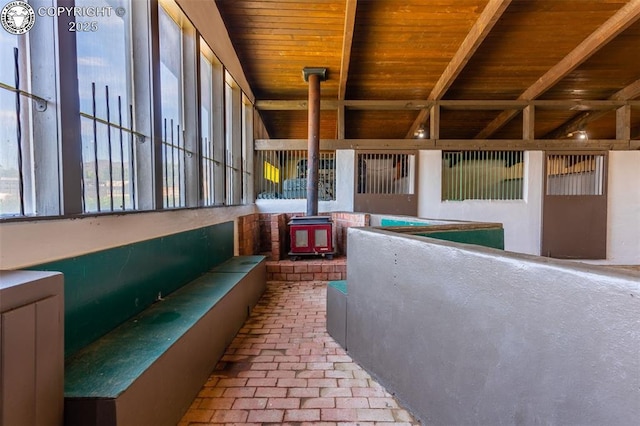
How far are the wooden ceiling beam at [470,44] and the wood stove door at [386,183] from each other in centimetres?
128

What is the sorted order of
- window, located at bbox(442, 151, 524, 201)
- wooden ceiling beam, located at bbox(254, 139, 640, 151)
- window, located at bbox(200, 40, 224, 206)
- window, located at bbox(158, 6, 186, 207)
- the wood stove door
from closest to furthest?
window, located at bbox(158, 6, 186, 207)
window, located at bbox(200, 40, 224, 206)
wooden ceiling beam, located at bbox(254, 139, 640, 151)
the wood stove door
window, located at bbox(442, 151, 524, 201)

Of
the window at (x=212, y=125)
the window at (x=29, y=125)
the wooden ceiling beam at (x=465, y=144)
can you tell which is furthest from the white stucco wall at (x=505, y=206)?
the window at (x=29, y=125)

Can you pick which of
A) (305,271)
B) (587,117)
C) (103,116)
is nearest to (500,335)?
(103,116)

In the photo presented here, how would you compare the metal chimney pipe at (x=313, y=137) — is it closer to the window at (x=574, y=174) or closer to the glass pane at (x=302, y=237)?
the glass pane at (x=302, y=237)

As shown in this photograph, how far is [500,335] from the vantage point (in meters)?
1.02

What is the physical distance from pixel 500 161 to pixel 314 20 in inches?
177

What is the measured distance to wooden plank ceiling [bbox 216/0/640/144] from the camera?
12.6 feet

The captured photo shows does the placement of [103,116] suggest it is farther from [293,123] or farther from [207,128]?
[293,123]

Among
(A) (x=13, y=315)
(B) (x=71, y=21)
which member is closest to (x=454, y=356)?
(A) (x=13, y=315)

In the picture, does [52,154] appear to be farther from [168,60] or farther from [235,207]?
[235,207]

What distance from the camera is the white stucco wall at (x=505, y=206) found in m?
5.64

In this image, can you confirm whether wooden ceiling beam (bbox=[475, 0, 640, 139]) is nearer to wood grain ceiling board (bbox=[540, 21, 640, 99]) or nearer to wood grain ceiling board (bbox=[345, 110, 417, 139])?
wood grain ceiling board (bbox=[540, 21, 640, 99])

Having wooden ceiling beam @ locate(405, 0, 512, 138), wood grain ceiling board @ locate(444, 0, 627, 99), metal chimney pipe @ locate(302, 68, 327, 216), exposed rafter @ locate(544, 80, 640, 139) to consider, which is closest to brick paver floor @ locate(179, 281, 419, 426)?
metal chimney pipe @ locate(302, 68, 327, 216)

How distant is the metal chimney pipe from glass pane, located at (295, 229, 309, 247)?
59cm
